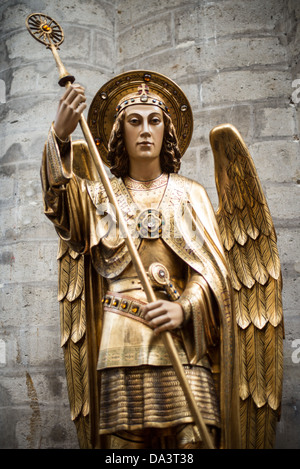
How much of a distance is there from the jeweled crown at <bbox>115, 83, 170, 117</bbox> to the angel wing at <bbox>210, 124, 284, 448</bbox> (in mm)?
274

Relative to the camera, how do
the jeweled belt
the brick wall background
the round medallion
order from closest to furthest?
the jeweled belt, the round medallion, the brick wall background

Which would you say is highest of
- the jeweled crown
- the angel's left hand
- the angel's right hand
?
the jeweled crown

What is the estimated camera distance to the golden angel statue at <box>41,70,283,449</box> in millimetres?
2299

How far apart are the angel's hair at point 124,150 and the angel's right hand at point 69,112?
0.29m

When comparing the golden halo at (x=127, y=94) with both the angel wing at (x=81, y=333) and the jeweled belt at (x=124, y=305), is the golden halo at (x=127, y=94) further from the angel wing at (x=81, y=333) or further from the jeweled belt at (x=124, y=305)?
the jeweled belt at (x=124, y=305)

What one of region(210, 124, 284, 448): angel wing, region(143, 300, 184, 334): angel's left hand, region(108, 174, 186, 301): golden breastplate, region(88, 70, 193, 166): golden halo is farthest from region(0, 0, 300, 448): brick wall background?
region(143, 300, 184, 334): angel's left hand

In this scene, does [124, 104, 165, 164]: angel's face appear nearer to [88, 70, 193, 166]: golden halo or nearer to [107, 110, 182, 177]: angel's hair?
[107, 110, 182, 177]: angel's hair

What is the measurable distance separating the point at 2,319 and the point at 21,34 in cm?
187

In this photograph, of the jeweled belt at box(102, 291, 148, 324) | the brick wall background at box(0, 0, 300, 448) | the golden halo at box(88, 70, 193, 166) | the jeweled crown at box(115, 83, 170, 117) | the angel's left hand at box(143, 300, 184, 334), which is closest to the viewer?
the angel's left hand at box(143, 300, 184, 334)

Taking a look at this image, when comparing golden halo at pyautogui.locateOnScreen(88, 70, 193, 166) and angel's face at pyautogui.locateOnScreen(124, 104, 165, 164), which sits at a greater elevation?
golden halo at pyautogui.locateOnScreen(88, 70, 193, 166)

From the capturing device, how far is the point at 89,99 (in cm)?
406

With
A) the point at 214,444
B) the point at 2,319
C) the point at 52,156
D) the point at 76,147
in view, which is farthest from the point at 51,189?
the point at 2,319

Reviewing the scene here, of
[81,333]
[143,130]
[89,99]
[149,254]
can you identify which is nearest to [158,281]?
[149,254]

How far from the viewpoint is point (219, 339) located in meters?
2.47
